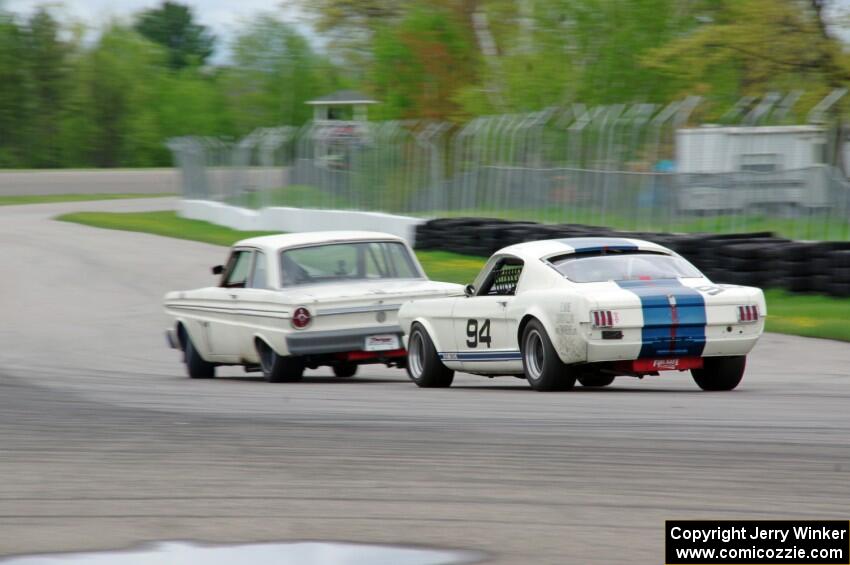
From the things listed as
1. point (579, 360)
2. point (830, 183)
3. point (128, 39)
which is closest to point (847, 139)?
point (830, 183)

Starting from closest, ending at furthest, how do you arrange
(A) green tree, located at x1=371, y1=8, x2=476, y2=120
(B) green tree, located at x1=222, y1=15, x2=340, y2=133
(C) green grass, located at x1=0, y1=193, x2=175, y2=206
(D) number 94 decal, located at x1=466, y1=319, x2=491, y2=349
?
(D) number 94 decal, located at x1=466, y1=319, x2=491, y2=349
(A) green tree, located at x1=371, y1=8, x2=476, y2=120
(C) green grass, located at x1=0, y1=193, x2=175, y2=206
(B) green tree, located at x1=222, y1=15, x2=340, y2=133

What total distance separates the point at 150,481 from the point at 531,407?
308 centimetres

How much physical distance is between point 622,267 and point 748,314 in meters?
0.98

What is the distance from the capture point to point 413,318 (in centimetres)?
1173

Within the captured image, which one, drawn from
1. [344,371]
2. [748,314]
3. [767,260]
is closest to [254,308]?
[344,371]

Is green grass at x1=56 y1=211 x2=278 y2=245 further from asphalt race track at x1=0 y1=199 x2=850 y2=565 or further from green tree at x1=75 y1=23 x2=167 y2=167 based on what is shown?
green tree at x1=75 y1=23 x2=167 y2=167

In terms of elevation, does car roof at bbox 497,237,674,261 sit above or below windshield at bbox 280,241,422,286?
above

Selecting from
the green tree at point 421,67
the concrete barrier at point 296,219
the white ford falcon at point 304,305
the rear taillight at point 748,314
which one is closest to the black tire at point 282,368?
the white ford falcon at point 304,305

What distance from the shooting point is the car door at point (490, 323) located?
34.4ft

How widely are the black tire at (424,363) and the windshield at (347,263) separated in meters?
1.36

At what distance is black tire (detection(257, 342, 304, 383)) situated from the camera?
1220cm

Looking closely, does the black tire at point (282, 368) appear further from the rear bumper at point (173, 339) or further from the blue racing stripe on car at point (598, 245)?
the blue racing stripe on car at point (598, 245)

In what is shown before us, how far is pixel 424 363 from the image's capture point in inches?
458

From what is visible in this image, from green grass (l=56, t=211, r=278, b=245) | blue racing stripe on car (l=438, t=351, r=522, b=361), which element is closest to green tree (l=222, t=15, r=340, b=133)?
green grass (l=56, t=211, r=278, b=245)
